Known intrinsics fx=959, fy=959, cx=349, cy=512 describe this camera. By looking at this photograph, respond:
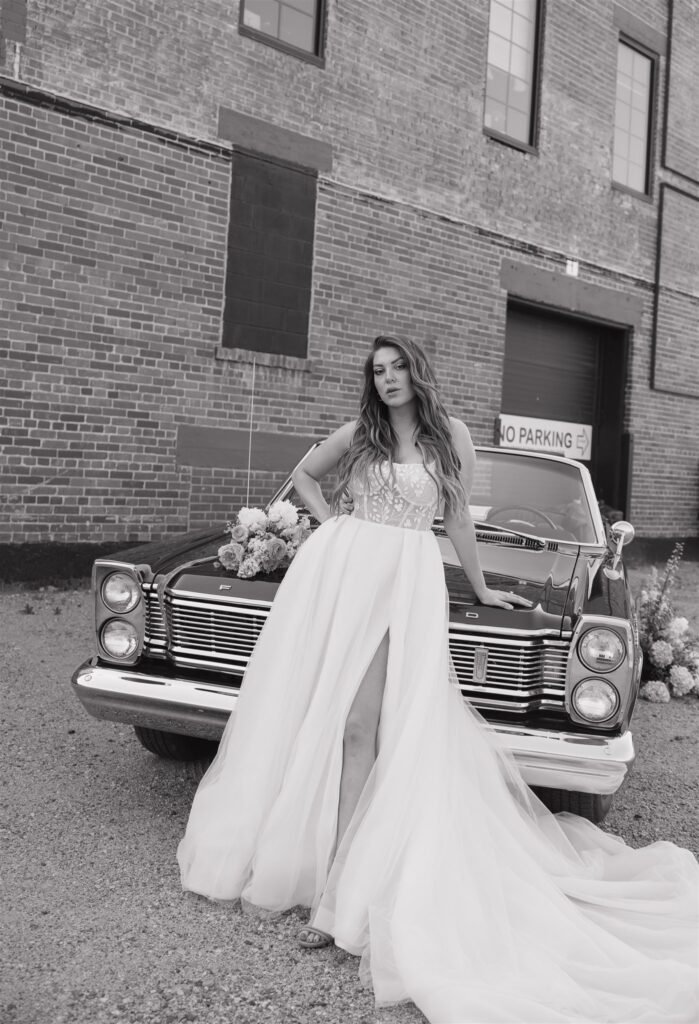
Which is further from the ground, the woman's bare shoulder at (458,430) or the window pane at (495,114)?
the window pane at (495,114)

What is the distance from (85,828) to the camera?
3484 mm

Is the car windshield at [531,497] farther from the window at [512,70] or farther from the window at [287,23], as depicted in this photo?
the window at [512,70]

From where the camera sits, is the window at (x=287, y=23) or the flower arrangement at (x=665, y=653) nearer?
the flower arrangement at (x=665, y=653)

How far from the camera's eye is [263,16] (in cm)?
867

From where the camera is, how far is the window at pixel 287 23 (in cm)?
855

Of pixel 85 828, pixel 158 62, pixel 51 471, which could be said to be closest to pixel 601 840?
pixel 85 828

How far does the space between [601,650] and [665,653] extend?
3029 mm

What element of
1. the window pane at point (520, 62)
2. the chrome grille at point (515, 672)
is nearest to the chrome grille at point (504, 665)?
the chrome grille at point (515, 672)

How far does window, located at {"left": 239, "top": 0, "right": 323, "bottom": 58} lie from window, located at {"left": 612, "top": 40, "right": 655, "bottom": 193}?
5.00 meters

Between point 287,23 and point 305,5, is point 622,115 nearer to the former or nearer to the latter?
point 305,5

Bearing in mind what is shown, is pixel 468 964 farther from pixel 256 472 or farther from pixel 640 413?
pixel 640 413

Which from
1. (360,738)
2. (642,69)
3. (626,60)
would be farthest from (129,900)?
(642,69)

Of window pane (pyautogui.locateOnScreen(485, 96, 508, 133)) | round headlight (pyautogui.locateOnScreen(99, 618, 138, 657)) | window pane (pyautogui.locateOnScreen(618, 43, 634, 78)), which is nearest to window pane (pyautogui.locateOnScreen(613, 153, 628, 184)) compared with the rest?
window pane (pyautogui.locateOnScreen(618, 43, 634, 78))

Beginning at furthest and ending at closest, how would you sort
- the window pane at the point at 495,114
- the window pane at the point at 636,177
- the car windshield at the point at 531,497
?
the window pane at the point at 636,177 → the window pane at the point at 495,114 → the car windshield at the point at 531,497
